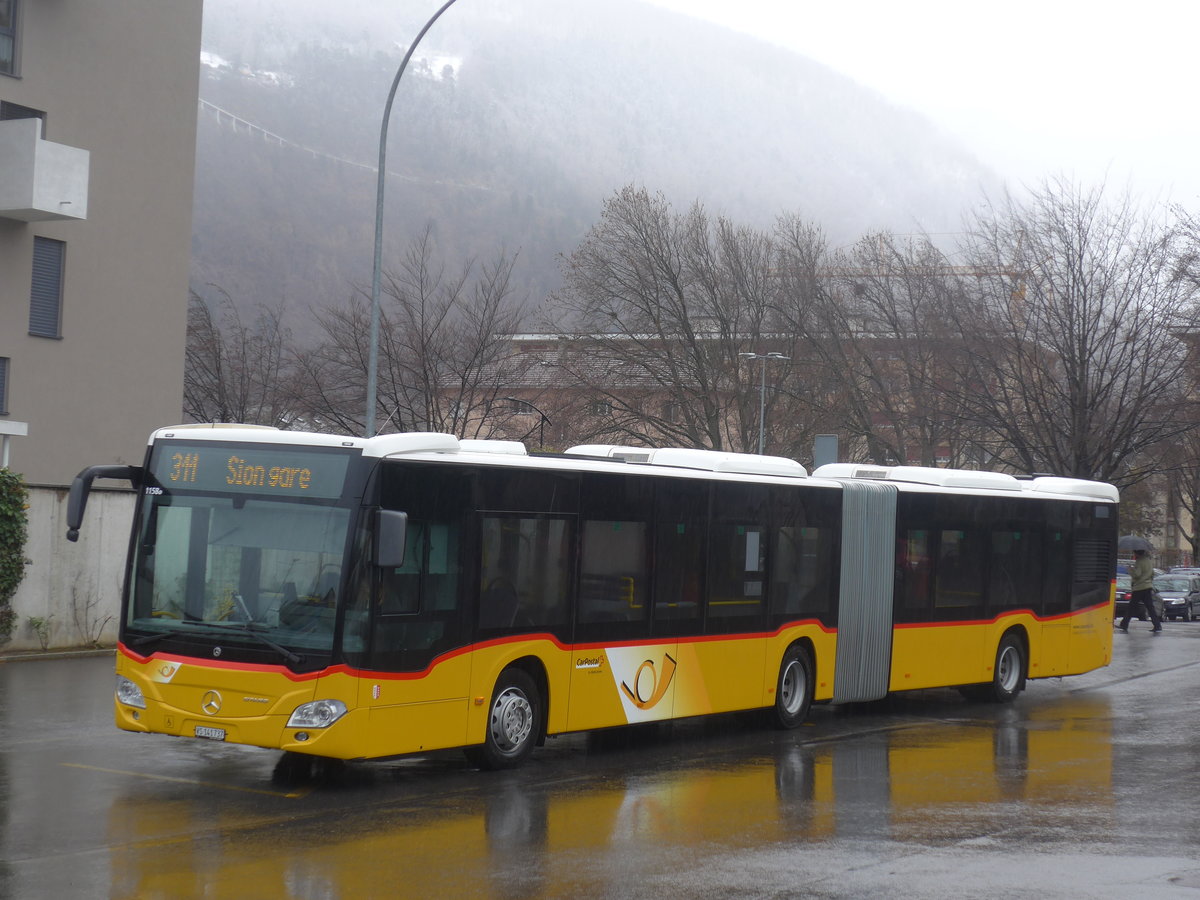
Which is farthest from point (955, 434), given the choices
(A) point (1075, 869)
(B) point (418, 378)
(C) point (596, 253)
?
(A) point (1075, 869)

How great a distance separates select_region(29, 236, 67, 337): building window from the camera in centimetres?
2977

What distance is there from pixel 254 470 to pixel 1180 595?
1775 inches

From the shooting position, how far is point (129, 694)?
35.8ft

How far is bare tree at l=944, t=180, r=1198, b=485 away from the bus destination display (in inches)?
1299

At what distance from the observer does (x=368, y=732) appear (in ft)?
34.2

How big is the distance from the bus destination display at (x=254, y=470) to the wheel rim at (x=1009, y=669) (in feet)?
35.2

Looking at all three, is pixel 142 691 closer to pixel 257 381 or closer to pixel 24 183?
pixel 24 183

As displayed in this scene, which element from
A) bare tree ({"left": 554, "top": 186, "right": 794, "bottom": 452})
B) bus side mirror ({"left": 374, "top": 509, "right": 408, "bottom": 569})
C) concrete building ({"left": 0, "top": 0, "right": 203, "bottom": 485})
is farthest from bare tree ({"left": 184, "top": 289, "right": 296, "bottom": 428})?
bus side mirror ({"left": 374, "top": 509, "right": 408, "bottom": 569})

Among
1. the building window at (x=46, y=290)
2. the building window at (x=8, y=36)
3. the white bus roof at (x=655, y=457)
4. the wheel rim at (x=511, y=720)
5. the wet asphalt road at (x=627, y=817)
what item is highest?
the building window at (x=8, y=36)

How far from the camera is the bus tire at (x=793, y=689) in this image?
1507 centimetres

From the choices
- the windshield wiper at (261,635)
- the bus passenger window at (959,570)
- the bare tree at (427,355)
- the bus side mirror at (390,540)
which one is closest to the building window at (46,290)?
the bare tree at (427,355)

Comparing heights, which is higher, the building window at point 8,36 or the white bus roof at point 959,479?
the building window at point 8,36

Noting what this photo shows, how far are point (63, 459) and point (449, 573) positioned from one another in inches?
849

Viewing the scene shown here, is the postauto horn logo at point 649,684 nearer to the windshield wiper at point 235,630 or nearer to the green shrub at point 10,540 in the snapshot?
the windshield wiper at point 235,630
